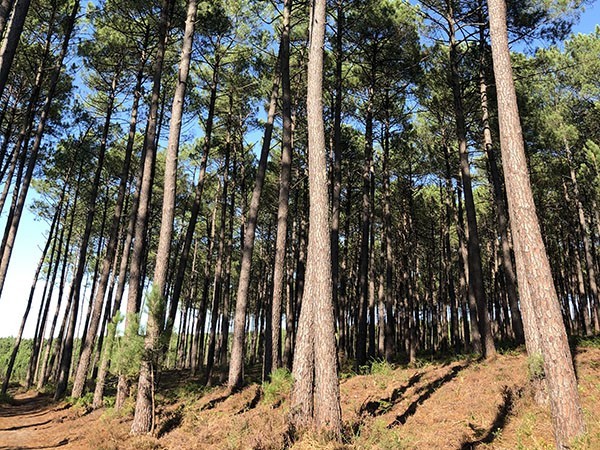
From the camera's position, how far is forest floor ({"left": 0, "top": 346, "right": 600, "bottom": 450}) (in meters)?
6.14

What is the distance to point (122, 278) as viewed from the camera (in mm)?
14445

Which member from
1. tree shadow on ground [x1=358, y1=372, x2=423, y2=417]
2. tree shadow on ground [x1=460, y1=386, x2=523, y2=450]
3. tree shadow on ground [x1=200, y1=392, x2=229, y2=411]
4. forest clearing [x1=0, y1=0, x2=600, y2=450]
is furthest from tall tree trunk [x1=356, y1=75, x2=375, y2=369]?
tree shadow on ground [x1=460, y1=386, x2=523, y2=450]

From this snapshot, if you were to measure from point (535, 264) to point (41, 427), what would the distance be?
1270 centimetres

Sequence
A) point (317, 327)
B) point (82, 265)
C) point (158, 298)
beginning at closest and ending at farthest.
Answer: point (317, 327)
point (158, 298)
point (82, 265)

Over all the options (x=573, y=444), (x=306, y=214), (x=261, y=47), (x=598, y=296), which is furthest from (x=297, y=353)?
(x=598, y=296)

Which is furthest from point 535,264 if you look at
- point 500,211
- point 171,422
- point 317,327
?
point 500,211

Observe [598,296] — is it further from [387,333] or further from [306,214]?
[306,214]

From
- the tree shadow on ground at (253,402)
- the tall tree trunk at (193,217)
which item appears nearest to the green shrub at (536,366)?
the tree shadow on ground at (253,402)

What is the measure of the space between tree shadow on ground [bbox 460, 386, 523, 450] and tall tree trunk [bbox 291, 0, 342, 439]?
2.22 metres

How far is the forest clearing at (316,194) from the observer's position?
657cm

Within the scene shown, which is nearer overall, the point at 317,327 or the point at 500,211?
the point at 317,327

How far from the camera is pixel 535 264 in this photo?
5.69 m

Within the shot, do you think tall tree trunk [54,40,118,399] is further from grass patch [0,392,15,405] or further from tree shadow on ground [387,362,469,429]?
tree shadow on ground [387,362,469,429]

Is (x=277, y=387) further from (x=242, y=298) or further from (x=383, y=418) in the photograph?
(x=242, y=298)
